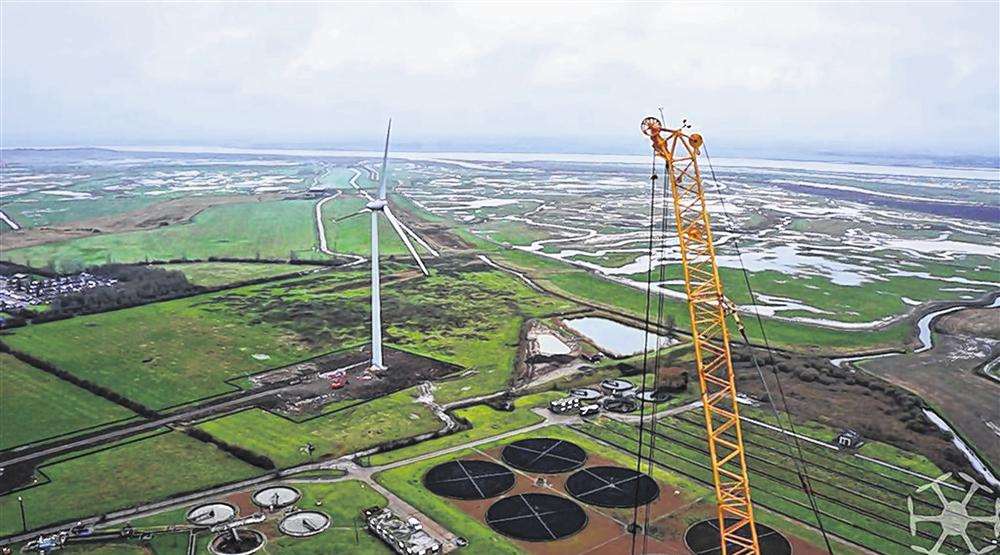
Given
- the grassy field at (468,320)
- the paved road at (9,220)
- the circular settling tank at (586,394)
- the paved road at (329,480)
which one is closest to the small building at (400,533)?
the paved road at (329,480)

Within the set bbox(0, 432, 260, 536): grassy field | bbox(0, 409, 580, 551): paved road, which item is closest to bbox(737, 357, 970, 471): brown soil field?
bbox(0, 409, 580, 551): paved road

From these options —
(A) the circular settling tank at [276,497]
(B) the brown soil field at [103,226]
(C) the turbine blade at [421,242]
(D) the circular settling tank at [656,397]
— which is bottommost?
(A) the circular settling tank at [276,497]

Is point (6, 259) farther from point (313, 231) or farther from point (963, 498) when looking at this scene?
point (963, 498)

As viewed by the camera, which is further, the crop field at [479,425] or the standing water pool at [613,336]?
the standing water pool at [613,336]

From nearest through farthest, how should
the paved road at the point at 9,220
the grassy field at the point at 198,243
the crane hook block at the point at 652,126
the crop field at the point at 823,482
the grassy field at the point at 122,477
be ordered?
the crane hook block at the point at 652,126, the crop field at the point at 823,482, the grassy field at the point at 122,477, the grassy field at the point at 198,243, the paved road at the point at 9,220

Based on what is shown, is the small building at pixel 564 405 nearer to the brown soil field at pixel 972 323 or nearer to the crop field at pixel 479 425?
the crop field at pixel 479 425

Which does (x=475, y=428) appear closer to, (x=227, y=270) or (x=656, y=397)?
(x=656, y=397)
